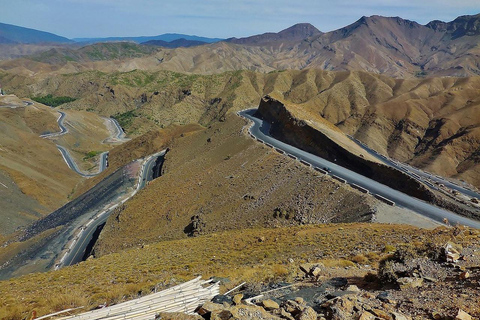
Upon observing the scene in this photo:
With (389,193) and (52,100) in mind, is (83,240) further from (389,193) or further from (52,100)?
(52,100)

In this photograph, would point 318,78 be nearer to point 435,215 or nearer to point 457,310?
point 435,215

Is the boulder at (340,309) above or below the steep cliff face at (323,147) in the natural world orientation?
below

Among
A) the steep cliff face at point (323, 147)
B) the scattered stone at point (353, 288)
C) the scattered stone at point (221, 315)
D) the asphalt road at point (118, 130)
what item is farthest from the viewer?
the asphalt road at point (118, 130)

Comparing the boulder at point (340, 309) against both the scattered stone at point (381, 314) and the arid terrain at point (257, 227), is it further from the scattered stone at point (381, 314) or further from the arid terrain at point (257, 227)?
the scattered stone at point (381, 314)

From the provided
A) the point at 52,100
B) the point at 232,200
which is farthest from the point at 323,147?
the point at 52,100

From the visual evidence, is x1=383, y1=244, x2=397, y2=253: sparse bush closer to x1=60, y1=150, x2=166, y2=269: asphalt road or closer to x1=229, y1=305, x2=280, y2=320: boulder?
x1=229, y1=305, x2=280, y2=320: boulder

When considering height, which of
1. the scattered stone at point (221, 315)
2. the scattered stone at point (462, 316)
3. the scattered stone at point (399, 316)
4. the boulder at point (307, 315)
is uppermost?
the scattered stone at point (462, 316)

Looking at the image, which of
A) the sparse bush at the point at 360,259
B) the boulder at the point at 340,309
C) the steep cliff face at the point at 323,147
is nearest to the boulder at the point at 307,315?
the boulder at the point at 340,309
